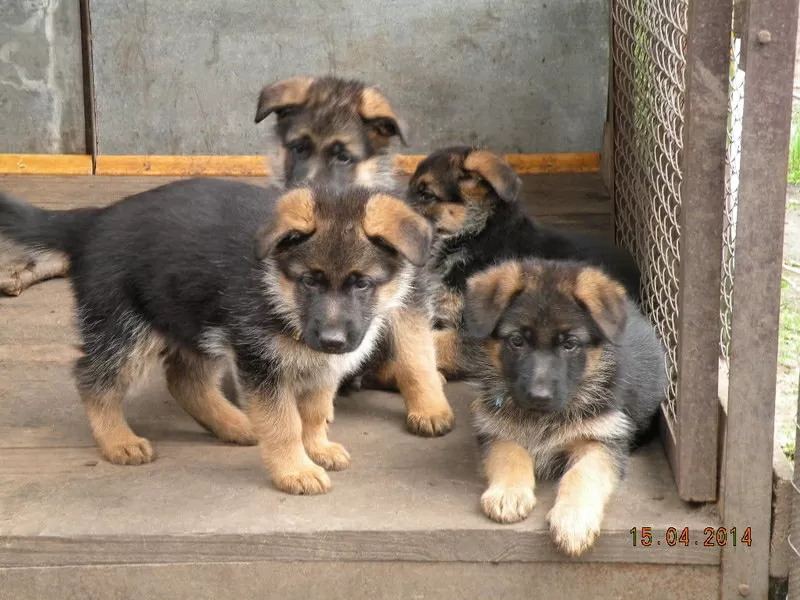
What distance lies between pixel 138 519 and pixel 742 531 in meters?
1.95

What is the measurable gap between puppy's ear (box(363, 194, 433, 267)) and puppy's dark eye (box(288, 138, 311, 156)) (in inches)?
57.2

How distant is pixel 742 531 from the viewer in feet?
12.4

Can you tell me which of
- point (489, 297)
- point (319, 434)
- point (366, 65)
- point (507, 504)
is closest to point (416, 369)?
point (319, 434)

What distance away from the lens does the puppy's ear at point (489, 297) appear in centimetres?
396

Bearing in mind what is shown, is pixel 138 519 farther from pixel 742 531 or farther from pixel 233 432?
pixel 742 531

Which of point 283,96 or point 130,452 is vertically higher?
point 283,96

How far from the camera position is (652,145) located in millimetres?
5070

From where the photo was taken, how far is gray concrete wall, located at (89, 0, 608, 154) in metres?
7.48

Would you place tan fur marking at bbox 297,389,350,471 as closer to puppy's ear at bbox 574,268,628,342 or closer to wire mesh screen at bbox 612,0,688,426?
puppy's ear at bbox 574,268,628,342

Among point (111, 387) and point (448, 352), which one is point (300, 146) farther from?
point (111, 387)

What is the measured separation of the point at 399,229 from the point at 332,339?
431mm

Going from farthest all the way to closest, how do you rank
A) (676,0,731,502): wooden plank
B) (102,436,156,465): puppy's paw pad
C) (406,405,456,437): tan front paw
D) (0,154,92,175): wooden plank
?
(0,154,92,175): wooden plank
(406,405,456,437): tan front paw
(102,436,156,465): puppy's paw pad
(676,0,731,502): wooden plank

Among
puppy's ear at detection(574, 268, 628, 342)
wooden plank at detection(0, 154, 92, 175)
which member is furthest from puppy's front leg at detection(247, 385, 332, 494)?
wooden plank at detection(0, 154, 92, 175)
